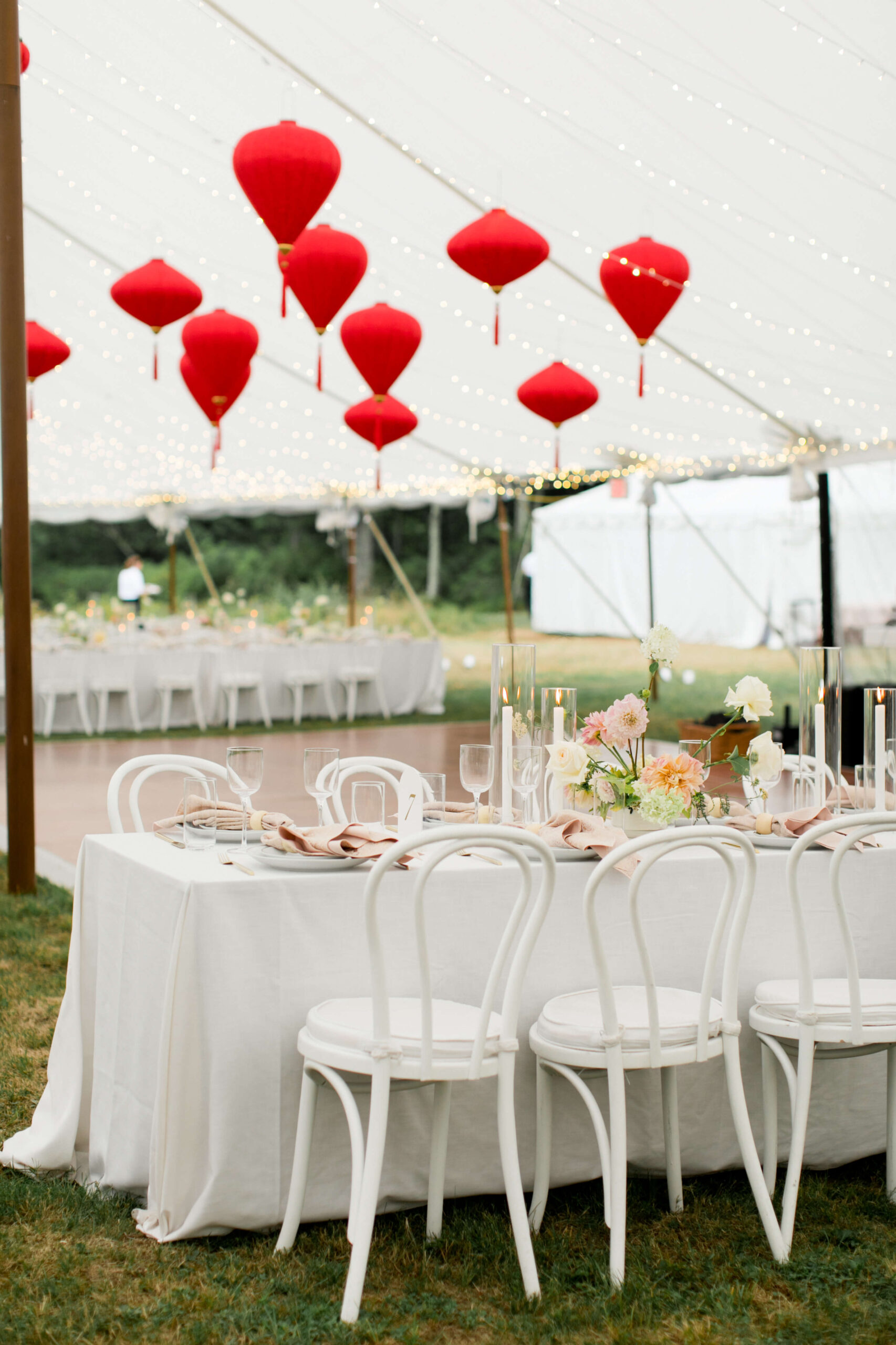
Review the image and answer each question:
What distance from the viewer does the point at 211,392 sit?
7293mm

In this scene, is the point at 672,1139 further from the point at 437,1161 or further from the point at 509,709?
the point at 509,709

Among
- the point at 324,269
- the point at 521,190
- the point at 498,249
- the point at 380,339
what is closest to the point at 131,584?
the point at 380,339

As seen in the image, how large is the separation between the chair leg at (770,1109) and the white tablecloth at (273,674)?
938 cm

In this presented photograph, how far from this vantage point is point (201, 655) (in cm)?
1183

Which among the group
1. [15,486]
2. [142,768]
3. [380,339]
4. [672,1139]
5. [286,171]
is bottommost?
[672,1139]

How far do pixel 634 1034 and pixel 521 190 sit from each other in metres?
5.17

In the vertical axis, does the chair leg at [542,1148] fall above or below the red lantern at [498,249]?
below

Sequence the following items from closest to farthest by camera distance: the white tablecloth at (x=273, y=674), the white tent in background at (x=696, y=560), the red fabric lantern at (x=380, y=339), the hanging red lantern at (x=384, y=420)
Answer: the red fabric lantern at (x=380, y=339) < the hanging red lantern at (x=384, y=420) < the white tablecloth at (x=273, y=674) < the white tent in background at (x=696, y=560)

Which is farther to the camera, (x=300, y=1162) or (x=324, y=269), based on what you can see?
(x=324, y=269)

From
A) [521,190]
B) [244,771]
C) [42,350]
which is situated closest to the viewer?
[244,771]

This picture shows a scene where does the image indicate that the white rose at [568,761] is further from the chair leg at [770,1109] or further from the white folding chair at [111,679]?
the white folding chair at [111,679]

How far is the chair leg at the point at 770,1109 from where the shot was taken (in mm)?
2791

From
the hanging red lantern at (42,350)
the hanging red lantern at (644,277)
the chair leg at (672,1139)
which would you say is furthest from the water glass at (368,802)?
the hanging red lantern at (42,350)

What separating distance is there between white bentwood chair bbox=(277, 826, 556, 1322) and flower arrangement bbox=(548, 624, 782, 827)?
1.82 feet
